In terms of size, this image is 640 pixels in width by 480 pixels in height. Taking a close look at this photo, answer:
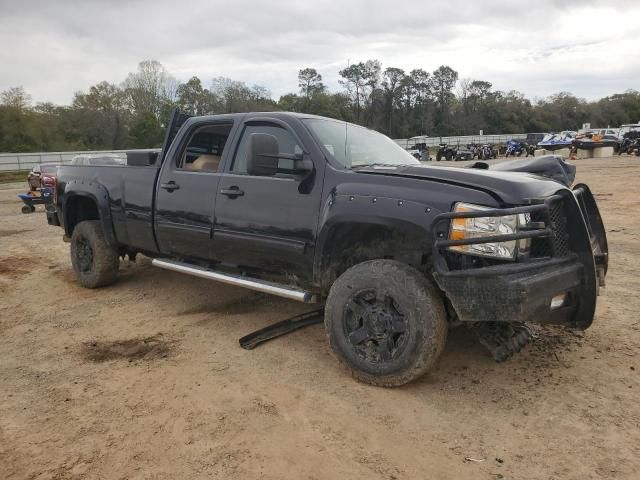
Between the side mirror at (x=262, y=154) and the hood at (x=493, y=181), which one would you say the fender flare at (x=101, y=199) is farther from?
the hood at (x=493, y=181)

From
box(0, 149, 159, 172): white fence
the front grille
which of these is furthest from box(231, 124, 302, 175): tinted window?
box(0, 149, 159, 172): white fence

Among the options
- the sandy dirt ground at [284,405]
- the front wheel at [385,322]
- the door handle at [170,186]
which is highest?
the door handle at [170,186]

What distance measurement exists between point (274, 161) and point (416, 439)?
2152mm

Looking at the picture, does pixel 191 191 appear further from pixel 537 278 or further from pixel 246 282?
pixel 537 278

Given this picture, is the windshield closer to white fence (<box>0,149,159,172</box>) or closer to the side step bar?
the side step bar

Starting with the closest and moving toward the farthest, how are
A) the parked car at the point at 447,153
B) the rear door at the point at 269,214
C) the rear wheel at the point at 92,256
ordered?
the rear door at the point at 269,214, the rear wheel at the point at 92,256, the parked car at the point at 447,153

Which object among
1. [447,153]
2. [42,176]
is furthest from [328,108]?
[42,176]

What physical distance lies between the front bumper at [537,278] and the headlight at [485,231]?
0.07 meters

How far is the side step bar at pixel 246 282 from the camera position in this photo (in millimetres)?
3969

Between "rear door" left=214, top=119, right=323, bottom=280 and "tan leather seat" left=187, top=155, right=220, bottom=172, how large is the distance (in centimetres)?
31

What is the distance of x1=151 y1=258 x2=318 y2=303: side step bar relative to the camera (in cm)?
397

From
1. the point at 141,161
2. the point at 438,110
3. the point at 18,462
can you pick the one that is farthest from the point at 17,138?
the point at 438,110

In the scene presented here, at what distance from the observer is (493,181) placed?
332 centimetres

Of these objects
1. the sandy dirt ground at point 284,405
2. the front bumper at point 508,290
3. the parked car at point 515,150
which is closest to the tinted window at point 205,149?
the sandy dirt ground at point 284,405
